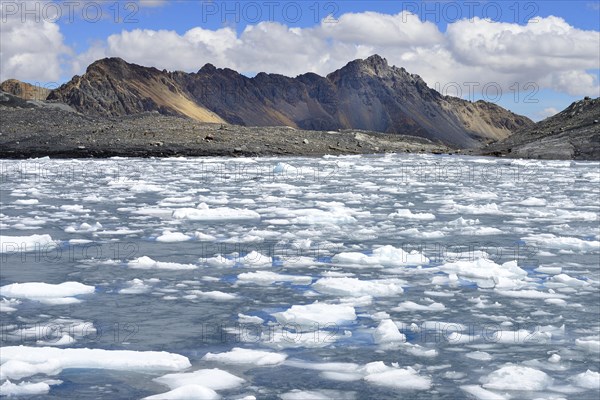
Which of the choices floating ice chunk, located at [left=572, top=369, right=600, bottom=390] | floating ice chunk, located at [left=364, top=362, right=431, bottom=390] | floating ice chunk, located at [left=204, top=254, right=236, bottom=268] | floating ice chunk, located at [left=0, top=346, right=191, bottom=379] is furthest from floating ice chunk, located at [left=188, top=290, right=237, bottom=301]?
floating ice chunk, located at [left=572, top=369, right=600, bottom=390]

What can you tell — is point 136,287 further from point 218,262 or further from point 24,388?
point 24,388

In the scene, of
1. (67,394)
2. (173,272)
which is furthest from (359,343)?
(173,272)

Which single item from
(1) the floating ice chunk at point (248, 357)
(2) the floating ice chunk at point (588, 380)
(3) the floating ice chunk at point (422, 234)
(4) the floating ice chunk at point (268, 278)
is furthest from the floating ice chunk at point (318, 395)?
(3) the floating ice chunk at point (422, 234)

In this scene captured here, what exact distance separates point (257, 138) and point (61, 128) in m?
13.7

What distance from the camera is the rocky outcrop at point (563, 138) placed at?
166ft

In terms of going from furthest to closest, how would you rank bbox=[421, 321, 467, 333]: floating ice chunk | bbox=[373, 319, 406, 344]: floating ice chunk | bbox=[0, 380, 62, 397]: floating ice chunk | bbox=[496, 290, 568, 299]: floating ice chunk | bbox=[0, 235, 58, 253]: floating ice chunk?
A: bbox=[0, 235, 58, 253]: floating ice chunk, bbox=[496, 290, 568, 299]: floating ice chunk, bbox=[421, 321, 467, 333]: floating ice chunk, bbox=[373, 319, 406, 344]: floating ice chunk, bbox=[0, 380, 62, 397]: floating ice chunk

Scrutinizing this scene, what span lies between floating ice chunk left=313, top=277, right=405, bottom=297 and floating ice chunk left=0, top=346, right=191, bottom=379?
2785mm

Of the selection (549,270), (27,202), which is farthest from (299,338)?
(27,202)

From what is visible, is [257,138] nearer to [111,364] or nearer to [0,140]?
[0,140]

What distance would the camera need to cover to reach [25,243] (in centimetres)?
1094

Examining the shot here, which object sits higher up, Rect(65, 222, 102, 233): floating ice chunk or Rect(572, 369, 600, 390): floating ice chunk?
Rect(65, 222, 102, 233): floating ice chunk

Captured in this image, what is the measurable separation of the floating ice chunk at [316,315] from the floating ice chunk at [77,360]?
1.48 m

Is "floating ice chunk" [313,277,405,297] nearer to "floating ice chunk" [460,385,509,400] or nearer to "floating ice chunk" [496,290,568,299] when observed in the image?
"floating ice chunk" [496,290,568,299]

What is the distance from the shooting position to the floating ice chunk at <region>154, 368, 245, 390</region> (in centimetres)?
509
